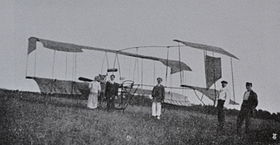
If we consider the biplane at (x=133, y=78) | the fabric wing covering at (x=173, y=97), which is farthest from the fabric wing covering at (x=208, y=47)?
the fabric wing covering at (x=173, y=97)

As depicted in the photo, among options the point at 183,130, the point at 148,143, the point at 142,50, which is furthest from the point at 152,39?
the point at 148,143

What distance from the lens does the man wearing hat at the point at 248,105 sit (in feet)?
21.8

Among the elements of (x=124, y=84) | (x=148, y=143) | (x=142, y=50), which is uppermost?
(x=142, y=50)

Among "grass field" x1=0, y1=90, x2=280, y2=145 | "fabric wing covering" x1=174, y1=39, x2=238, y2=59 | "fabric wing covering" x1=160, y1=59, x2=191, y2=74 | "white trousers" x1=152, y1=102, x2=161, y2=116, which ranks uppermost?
"fabric wing covering" x1=174, y1=39, x2=238, y2=59

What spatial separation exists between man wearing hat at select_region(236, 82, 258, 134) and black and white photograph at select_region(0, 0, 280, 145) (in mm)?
17

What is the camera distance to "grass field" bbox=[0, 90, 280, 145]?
5168mm

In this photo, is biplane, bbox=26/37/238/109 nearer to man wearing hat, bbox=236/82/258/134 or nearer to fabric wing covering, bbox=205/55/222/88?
fabric wing covering, bbox=205/55/222/88

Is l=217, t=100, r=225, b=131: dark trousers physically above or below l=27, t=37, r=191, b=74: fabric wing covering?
below

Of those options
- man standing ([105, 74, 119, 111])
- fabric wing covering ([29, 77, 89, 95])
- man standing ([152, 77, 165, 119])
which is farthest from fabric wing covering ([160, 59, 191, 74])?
fabric wing covering ([29, 77, 89, 95])

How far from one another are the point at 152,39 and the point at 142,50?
121 centimetres

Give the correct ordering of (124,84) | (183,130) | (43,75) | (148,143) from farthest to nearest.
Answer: (124,84), (43,75), (183,130), (148,143)

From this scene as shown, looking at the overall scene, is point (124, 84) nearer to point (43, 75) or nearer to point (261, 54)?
→ point (43, 75)

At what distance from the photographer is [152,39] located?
7047mm

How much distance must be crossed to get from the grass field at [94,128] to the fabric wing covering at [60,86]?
443 mm
